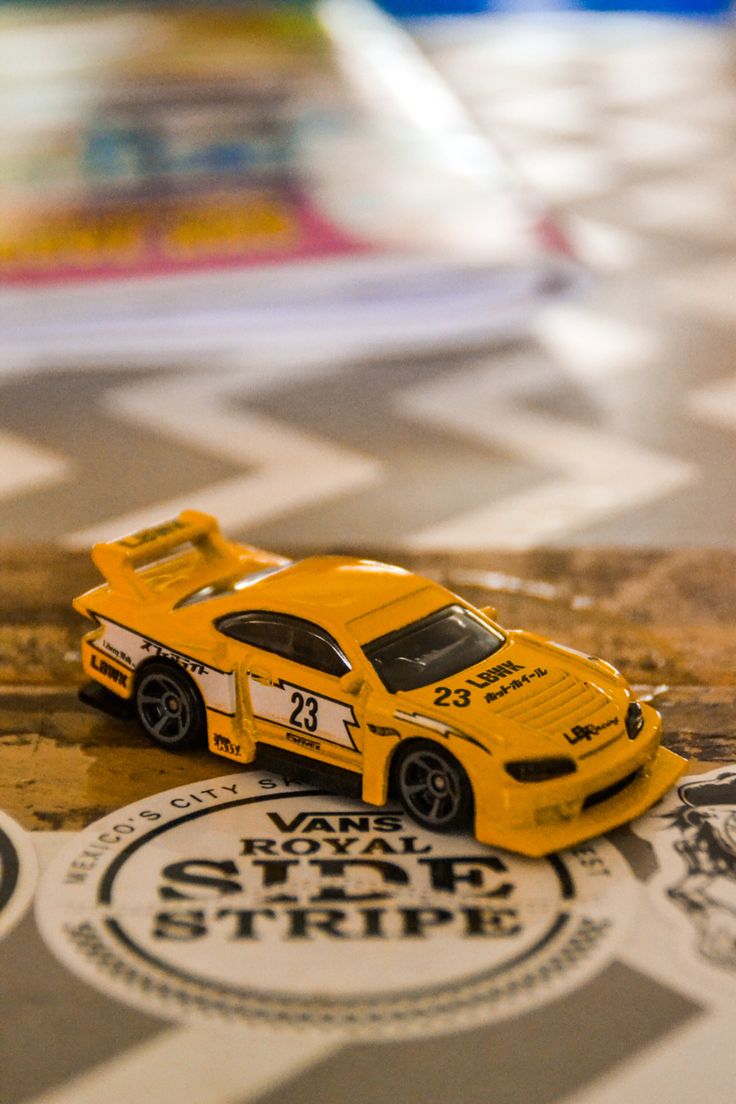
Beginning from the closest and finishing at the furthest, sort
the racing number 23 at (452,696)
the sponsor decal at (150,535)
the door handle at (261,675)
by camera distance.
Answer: the racing number 23 at (452,696), the door handle at (261,675), the sponsor decal at (150,535)

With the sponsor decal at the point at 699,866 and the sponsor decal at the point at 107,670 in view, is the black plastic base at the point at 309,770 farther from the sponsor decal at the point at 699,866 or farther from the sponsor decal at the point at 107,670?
the sponsor decal at the point at 699,866

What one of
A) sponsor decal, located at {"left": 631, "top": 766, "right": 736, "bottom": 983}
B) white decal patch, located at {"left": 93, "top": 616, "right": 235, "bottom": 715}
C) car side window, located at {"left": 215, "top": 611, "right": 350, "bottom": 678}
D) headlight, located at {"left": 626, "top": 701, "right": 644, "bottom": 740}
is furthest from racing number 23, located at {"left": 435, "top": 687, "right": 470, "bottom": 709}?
white decal patch, located at {"left": 93, "top": 616, "right": 235, "bottom": 715}

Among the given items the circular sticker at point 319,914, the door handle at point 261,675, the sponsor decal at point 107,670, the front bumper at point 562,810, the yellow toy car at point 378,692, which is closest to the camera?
the circular sticker at point 319,914

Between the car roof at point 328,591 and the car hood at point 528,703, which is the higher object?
the car roof at point 328,591

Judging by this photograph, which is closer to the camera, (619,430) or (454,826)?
(454,826)

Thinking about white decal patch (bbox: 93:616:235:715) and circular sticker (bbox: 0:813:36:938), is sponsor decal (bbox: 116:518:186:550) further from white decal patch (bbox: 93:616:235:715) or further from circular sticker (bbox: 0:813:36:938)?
circular sticker (bbox: 0:813:36:938)

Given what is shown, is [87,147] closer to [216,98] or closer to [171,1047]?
[216,98]

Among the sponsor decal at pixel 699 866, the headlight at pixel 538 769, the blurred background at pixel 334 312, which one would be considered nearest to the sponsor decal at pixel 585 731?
the headlight at pixel 538 769

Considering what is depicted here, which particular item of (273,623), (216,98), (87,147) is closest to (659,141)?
(216,98)
